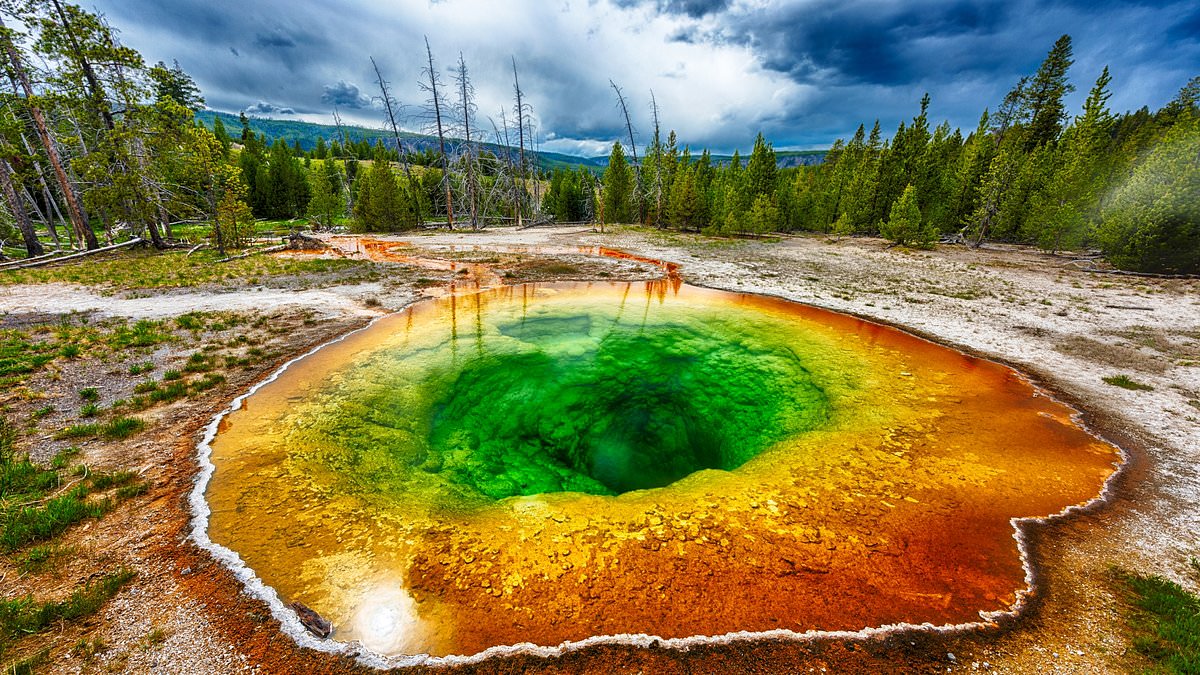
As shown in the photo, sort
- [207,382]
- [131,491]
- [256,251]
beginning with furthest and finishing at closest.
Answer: [256,251] → [207,382] → [131,491]

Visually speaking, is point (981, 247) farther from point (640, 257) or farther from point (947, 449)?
point (947, 449)

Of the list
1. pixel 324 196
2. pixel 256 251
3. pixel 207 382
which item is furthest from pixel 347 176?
pixel 207 382

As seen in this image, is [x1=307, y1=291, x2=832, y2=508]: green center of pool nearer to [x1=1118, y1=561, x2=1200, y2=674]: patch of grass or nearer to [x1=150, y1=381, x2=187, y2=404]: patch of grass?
[x1=150, y1=381, x2=187, y2=404]: patch of grass

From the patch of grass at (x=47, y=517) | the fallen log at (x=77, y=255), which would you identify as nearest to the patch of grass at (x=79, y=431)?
the patch of grass at (x=47, y=517)

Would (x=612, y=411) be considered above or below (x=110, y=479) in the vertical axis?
below

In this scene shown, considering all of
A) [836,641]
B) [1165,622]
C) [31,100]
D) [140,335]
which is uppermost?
[31,100]

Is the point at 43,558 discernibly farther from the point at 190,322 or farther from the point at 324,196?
the point at 324,196

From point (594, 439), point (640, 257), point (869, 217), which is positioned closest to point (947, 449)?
point (594, 439)
